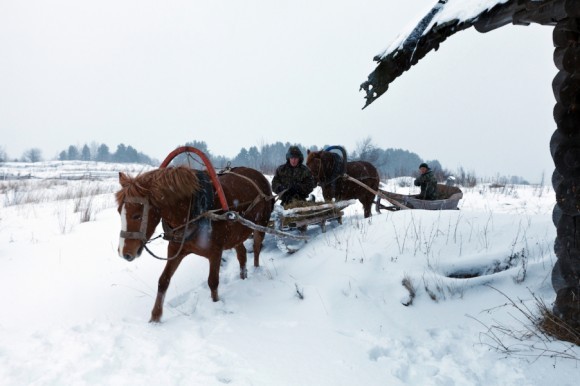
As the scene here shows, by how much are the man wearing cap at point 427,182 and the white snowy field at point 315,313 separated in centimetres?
340

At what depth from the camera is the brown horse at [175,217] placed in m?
3.20

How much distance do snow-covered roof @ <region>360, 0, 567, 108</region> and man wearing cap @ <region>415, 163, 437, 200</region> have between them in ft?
18.2

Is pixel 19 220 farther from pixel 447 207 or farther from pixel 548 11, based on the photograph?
pixel 548 11

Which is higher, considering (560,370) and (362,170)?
(362,170)

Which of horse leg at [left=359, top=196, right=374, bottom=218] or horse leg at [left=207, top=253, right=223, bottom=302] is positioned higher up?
horse leg at [left=359, top=196, right=374, bottom=218]

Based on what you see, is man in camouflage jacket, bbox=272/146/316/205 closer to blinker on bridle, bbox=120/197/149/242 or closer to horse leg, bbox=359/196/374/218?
horse leg, bbox=359/196/374/218

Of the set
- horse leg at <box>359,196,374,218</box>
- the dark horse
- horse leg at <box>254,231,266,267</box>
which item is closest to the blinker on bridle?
horse leg at <box>254,231,266,267</box>

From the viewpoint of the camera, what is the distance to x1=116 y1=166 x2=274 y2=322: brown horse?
320 centimetres

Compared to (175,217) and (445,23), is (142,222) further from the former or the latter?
(445,23)

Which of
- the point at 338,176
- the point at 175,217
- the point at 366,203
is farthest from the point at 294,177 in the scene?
the point at 175,217

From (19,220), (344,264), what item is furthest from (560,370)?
(19,220)

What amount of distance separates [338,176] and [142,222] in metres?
4.70

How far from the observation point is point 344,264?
438 centimetres

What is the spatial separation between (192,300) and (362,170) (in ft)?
17.5
